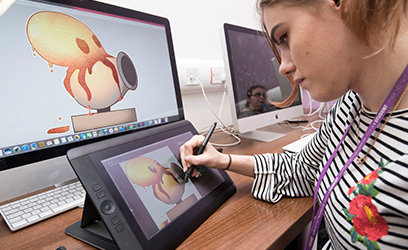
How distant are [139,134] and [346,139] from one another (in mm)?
447

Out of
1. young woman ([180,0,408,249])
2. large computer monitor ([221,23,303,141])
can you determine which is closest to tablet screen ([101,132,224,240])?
young woman ([180,0,408,249])

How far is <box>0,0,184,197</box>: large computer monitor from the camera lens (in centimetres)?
46

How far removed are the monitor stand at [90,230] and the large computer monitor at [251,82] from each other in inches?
23.6

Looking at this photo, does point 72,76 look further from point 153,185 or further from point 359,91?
point 359,91

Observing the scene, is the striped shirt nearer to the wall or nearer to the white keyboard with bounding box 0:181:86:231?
the white keyboard with bounding box 0:181:86:231

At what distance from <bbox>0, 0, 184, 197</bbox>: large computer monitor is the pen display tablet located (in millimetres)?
144

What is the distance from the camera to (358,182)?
1.33 ft

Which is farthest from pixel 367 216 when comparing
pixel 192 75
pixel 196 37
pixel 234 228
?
pixel 196 37

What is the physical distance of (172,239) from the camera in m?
0.39

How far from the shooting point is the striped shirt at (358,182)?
0.35 m

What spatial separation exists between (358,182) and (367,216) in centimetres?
6

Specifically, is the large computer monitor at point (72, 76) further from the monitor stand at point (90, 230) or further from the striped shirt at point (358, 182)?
the striped shirt at point (358, 182)

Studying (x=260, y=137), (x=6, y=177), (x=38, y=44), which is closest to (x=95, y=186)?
(x=38, y=44)

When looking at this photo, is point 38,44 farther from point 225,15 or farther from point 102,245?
point 225,15
